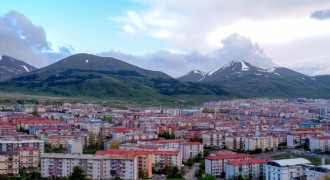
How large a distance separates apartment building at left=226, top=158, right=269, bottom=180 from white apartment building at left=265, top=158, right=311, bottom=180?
0.75 metres

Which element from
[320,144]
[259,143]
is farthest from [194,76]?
[320,144]

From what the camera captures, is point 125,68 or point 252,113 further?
point 125,68

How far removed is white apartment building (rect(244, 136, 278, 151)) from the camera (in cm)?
1828

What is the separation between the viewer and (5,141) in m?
15.8

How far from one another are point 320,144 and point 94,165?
29.2 ft

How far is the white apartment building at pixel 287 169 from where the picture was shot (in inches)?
478

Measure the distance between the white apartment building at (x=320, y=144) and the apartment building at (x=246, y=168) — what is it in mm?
5054

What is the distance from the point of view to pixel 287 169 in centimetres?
1222

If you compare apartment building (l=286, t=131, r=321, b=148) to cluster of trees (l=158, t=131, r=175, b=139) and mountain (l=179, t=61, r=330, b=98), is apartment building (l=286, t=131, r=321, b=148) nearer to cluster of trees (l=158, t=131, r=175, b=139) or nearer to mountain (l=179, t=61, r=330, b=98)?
cluster of trees (l=158, t=131, r=175, b=139)

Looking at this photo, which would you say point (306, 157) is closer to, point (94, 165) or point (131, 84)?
point (94, 165)

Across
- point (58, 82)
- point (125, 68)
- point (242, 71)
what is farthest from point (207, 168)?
point (242, 71)

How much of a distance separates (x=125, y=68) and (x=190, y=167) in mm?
52070

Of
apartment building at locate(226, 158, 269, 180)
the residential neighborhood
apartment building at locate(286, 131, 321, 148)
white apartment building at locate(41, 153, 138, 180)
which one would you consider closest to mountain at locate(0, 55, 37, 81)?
the residential neighborhood

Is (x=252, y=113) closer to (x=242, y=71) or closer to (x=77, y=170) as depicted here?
(x=77, y=170)
